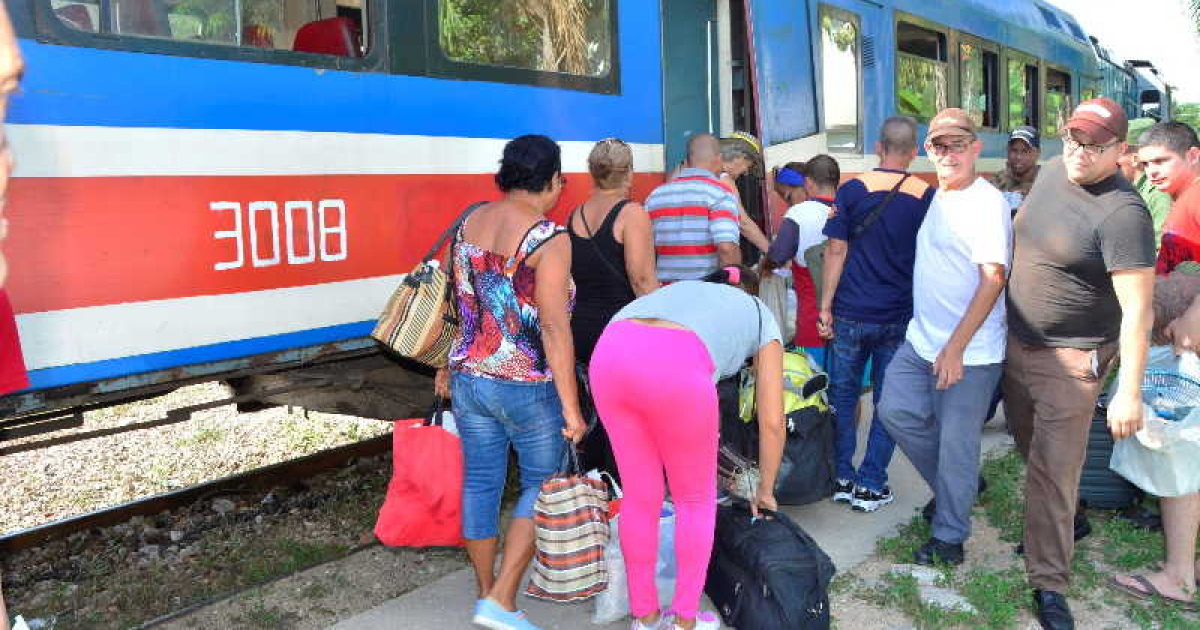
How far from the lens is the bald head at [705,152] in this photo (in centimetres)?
480

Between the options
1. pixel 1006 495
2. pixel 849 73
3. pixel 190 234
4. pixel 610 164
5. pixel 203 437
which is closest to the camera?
pixel 190 234

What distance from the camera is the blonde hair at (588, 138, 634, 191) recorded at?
4.11 meters

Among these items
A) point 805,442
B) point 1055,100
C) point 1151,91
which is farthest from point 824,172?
point 1151,91

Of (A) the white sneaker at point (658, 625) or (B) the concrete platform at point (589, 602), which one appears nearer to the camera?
(A) the white sneaker at point (658, 625)

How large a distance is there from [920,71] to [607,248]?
4.89 metres

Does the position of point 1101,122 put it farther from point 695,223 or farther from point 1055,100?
point 1055,100

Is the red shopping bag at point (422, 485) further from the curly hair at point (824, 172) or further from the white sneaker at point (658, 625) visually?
the curly hair at point (824, 172)

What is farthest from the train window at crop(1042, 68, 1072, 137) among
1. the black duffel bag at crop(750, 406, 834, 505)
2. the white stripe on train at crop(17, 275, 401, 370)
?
the white stripe on train at crop(17, 275, 401, 370)

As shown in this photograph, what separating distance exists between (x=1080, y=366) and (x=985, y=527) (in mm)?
1368

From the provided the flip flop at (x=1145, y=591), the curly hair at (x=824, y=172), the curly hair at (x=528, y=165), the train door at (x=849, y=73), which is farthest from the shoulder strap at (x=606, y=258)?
the train door at (x=849, y=73)

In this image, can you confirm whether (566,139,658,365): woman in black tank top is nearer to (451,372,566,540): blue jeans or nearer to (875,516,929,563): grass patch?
(451,372,566,540): blue jeans

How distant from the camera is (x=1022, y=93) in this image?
10.3 metres

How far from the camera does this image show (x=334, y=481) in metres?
5.61

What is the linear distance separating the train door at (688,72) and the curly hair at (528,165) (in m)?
2.20
